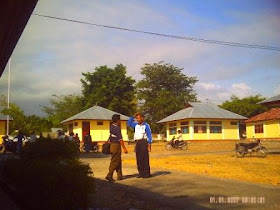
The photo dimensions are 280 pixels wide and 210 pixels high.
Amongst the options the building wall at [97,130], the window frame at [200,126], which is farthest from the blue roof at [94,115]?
the window frame at [200,126]

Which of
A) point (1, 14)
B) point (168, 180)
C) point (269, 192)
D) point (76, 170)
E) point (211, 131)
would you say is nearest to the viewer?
point (76, 170)

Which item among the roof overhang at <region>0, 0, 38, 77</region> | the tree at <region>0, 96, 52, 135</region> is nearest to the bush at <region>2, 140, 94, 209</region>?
the roof overhang at <region>0, 0, 38, 77</region>

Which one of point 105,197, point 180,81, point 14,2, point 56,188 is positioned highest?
point 180,81

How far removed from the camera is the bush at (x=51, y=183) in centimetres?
521

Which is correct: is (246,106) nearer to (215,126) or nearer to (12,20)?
(215,126)

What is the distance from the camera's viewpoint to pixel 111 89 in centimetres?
4869

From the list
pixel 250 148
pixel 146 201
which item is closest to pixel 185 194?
pixel 146 201

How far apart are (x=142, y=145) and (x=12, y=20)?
495 cm

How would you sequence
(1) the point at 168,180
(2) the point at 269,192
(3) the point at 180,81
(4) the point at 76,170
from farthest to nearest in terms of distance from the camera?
(3) the point at 180,81
(1) the point at 168,180
(2) the point at 269,192
(4) the point at 76,170

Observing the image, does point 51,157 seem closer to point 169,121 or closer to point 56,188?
point 56,188

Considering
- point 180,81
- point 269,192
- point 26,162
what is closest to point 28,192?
point 26,162

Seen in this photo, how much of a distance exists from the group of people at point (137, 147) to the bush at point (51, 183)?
2.15 m

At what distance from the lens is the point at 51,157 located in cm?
727

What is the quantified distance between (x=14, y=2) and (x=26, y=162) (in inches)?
118
